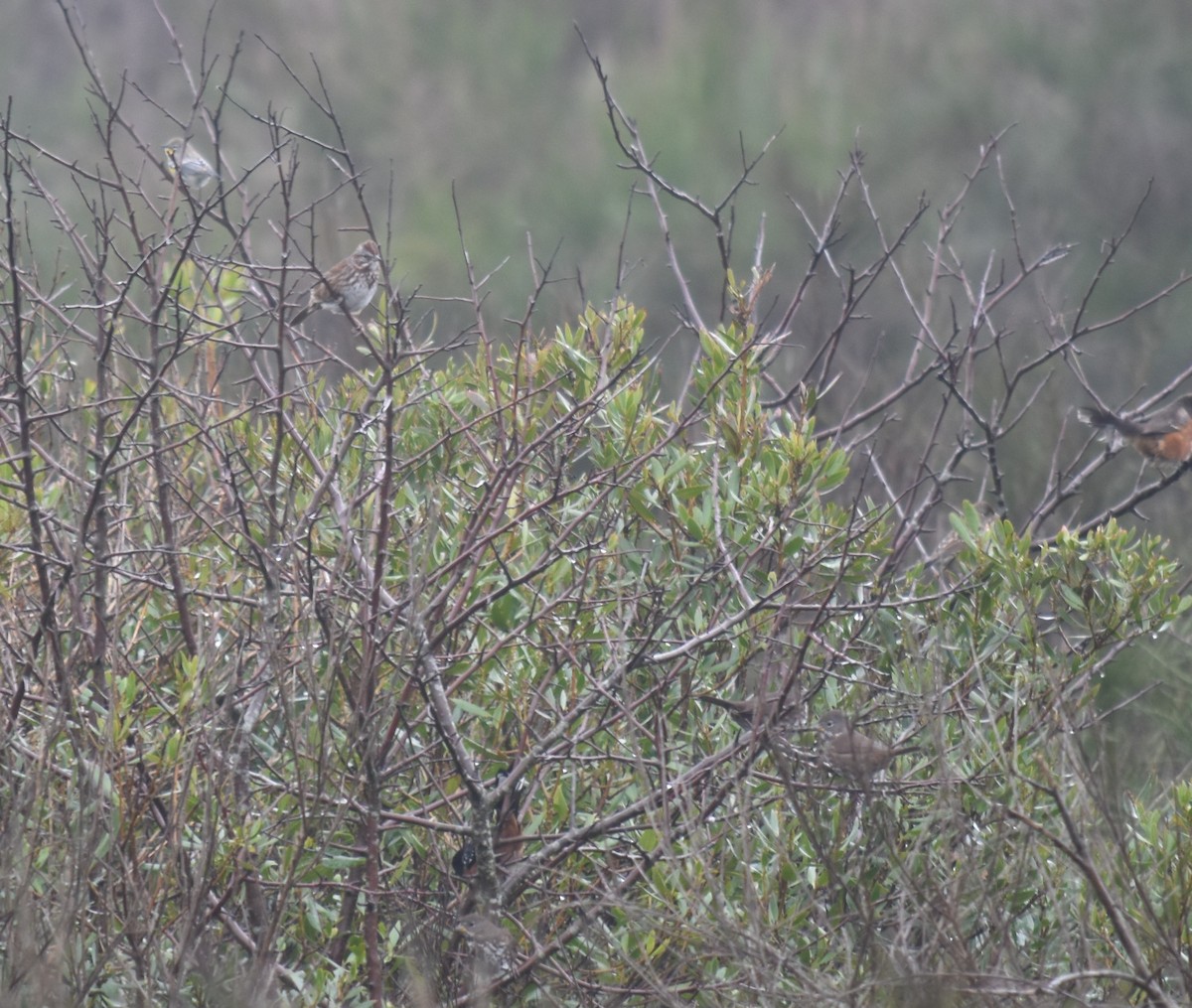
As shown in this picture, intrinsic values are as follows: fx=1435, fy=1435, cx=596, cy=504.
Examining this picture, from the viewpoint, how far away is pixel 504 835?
3447 mm

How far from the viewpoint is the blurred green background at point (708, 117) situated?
53.3 ft

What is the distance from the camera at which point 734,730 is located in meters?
3.71

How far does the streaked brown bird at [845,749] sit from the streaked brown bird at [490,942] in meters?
0.79

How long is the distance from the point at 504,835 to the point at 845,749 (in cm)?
85

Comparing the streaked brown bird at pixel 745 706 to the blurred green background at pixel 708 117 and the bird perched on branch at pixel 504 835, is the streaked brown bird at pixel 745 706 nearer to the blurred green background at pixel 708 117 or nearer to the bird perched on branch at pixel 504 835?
the bird perched on branch at pixel 504 835

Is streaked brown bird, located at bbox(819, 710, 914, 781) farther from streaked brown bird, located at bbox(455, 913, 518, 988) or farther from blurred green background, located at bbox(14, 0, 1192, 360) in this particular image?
blurred green background, located at bbox(14, 0, 1192, 360)

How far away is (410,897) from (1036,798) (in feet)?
4.73

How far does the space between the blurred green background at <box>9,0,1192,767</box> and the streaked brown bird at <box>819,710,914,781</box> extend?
9.45 metres

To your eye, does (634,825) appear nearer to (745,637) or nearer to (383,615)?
(745,637)

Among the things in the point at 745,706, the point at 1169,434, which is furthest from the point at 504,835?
the point at 1169,434

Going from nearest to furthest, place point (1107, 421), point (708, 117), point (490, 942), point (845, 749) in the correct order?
point (490, 942), point (845, 749), point (1107, 421), point (708, 117)

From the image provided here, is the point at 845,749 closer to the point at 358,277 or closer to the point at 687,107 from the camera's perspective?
the point at 358,277

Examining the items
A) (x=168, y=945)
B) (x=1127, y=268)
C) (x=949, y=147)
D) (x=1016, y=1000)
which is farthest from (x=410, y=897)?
(x=949, y=147)

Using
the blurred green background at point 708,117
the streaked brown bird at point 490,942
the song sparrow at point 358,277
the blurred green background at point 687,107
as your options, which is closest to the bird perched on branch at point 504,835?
the streaked brown bird at point 490,942
